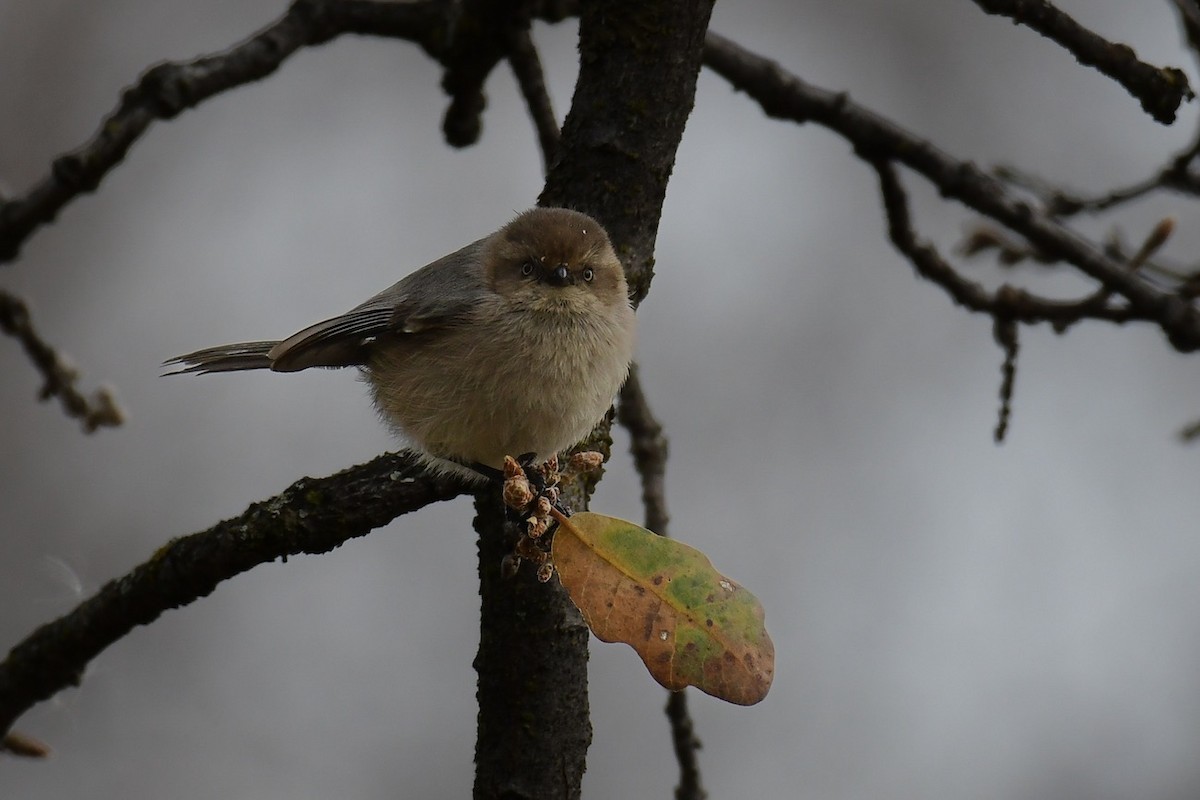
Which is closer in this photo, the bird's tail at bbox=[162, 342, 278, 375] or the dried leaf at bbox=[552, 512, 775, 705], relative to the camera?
the dried leaf at bbox=[552, 512, 775, 705]

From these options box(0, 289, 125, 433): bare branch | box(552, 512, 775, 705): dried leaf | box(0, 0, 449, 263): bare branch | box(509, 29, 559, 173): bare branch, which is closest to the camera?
box(552, 512, 775, 705): dried leaf

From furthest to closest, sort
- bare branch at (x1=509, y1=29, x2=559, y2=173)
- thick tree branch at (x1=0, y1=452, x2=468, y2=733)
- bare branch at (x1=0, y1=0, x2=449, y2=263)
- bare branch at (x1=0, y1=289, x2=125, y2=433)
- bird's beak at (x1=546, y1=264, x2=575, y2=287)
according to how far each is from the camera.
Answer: bare branch at (x1=509, y1=29, x2=559, y2=173)
bare branch at (x1=0, y1=289, x2=125, y2=433)
bare branch at (x1=0, y1=0, x2=449, y2=263)
bird's beak at (x1=546, y1=264, x2=575, y2=287)
thick tree branch at (x1=0, y1=452, x2=468, y2=733)

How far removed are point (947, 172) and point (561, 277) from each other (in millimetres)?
1557

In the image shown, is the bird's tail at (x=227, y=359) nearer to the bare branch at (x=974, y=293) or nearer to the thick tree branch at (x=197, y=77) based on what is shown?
the thick tree branch at (x=197, y=77)

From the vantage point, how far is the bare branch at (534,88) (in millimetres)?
3916

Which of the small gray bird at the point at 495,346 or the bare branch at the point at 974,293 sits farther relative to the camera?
the bare branch at the point at 974,293

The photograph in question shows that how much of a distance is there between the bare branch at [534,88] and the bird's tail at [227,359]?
3.74 ft

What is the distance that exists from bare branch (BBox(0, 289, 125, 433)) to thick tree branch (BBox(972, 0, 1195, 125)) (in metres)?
2.90

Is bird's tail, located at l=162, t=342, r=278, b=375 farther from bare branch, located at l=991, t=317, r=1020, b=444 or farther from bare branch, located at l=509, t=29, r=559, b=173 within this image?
bare branch, located at l=991, t=317, r=1020, b=444

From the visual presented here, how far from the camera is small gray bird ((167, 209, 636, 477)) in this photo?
9.73 ft

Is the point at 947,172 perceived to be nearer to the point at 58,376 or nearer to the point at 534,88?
the point at 534,88

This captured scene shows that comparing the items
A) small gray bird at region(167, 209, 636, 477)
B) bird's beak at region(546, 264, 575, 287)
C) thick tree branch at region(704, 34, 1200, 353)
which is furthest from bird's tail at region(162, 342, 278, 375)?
thick tree branch at region(704, 34, 1200, 353)

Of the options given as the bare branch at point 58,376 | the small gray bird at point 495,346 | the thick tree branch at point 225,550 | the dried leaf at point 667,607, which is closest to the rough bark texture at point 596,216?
the small gray bird at point 495,346

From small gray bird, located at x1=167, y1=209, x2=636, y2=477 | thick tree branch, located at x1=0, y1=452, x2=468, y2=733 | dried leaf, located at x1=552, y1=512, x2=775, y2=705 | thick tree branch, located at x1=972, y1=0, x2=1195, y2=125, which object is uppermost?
thick tree branch, located at x1=972, y1=0, x2=1195, y2=125
